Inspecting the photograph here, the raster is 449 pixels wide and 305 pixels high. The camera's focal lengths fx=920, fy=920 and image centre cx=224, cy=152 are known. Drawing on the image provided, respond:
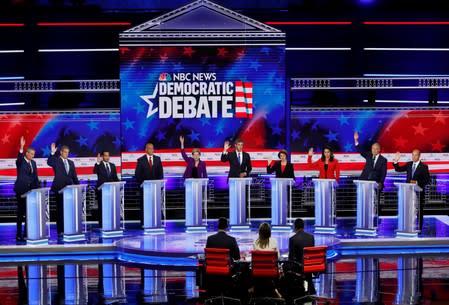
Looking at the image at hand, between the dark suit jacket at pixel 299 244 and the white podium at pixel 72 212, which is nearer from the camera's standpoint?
the dark suit jacket at pixel 299 244

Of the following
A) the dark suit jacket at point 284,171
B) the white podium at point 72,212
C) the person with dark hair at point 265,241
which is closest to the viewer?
the person with dark hair at point 265,241

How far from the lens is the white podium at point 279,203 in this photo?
50.2 feet

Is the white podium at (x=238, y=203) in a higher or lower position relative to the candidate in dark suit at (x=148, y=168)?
lower

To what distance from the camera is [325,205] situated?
15195 mm

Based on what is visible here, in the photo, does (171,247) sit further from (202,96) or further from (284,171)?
(202,96)

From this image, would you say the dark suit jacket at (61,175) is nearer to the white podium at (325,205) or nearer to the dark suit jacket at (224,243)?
the white podium at (325,205)

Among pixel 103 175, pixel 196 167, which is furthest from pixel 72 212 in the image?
pixel 196 167

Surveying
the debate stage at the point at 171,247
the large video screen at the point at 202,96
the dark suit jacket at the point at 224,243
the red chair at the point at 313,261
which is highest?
the large video screen at the point at 202,96

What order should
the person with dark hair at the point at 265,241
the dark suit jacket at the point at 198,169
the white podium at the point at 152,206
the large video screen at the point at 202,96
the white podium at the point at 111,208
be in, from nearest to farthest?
the person with dark hair at the point at 265,241 < the white podium at the point at 111,208 < the white podium at the point at 152,206 < the dark suit jacket at the point at 198,169 < the large video screen at the point at 202,96

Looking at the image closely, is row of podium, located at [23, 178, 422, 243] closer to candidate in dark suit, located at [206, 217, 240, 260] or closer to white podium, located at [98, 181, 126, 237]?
white podium, located at [98, 181, 126, 237]

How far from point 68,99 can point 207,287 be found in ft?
28.5

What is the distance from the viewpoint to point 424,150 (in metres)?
17.5

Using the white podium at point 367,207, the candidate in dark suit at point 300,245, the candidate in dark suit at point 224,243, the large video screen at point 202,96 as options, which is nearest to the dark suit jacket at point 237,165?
the large video screen at point 202,96

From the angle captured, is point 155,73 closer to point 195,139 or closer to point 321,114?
point 195,139
